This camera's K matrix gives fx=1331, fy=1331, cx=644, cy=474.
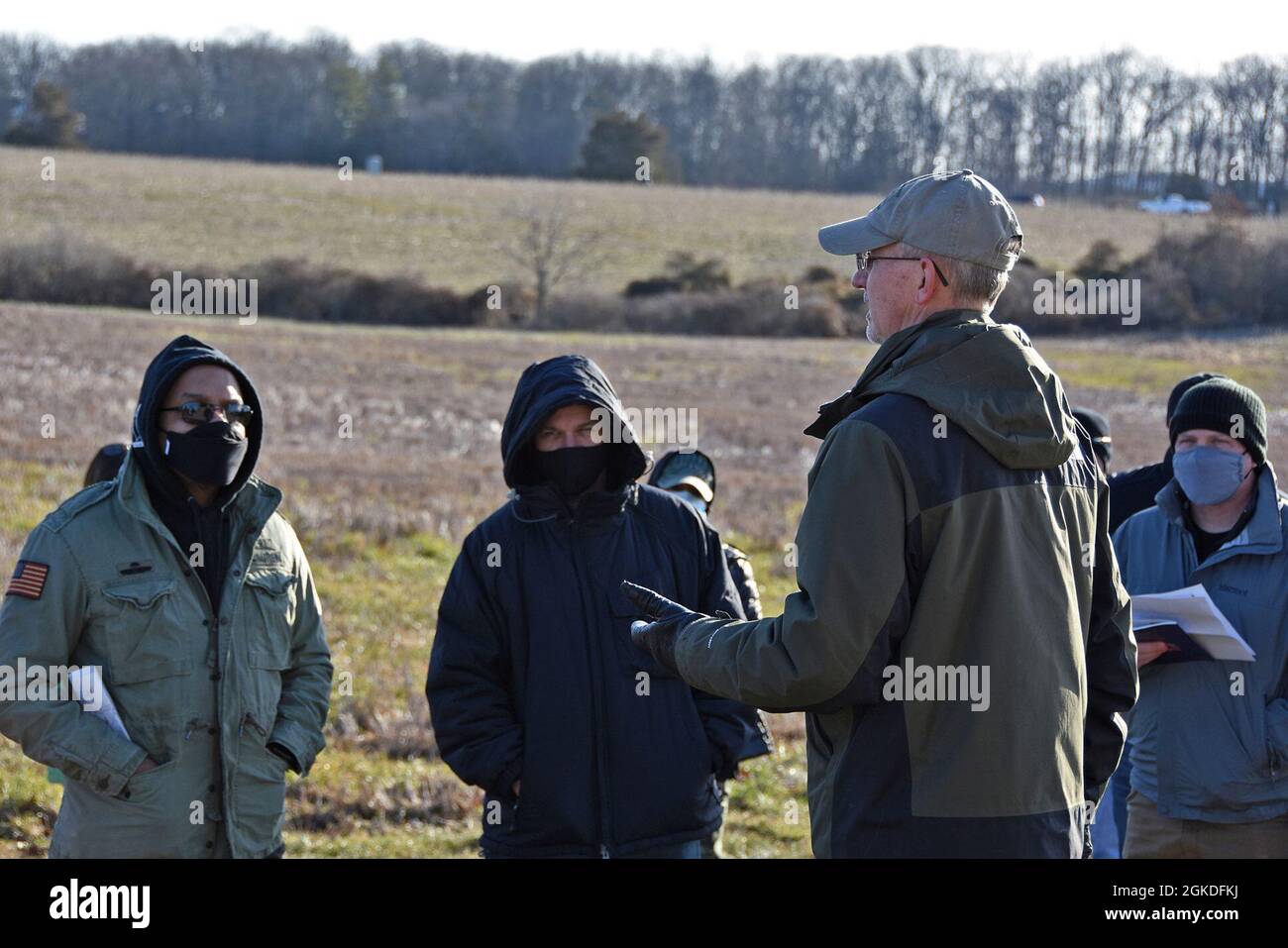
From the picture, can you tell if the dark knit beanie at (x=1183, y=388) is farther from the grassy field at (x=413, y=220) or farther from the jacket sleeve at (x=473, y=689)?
the grassy field at (x=413, y=220)

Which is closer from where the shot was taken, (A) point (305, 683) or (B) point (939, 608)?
(B) point (939, 608)

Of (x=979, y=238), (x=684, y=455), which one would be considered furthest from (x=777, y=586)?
(x=979, y=238)

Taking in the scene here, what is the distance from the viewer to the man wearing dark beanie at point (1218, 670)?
4.60 m

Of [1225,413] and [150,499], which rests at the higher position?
[1225,413]

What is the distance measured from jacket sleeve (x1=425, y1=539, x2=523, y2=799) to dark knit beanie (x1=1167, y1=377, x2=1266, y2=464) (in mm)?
2686

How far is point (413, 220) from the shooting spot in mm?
61031

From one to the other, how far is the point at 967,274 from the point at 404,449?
17450 mm

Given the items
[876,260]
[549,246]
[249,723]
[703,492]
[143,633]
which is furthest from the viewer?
[549,246]

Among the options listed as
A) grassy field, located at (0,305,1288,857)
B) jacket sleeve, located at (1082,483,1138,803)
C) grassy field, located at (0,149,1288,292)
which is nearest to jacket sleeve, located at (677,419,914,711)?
jacket sleeve, located at (1082,483,1138,803)

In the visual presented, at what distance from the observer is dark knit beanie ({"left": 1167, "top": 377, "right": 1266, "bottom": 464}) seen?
485 centimetres

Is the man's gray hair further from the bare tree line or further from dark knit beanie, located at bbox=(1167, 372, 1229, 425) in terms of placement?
the bare tree line
